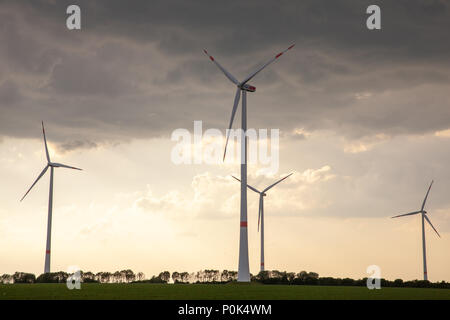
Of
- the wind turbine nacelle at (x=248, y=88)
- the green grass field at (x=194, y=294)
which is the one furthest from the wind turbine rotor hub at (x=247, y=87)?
the green grass field at (x=194, y=294)

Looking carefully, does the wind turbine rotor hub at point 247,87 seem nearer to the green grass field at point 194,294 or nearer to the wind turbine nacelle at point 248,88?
the wind turbine nacelle at point 248,88

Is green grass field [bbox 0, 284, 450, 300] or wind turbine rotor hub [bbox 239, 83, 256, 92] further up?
wind turbine rotor hub [bbox 239, 83, 256, 92]

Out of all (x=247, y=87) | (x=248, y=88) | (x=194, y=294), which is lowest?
(x=194, y=294)

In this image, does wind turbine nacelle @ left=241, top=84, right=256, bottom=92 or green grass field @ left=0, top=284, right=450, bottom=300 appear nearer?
green grass field @ left=0, top=284, right=450, bottom=300

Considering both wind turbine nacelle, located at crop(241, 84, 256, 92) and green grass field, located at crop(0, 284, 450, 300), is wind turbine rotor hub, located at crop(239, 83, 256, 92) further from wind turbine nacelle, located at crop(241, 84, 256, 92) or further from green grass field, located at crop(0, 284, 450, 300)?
green grass field, located at crop(0, 284, 450, 300)

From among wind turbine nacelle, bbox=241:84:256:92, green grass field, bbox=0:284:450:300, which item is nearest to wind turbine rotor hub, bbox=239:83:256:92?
wind turbine nacelle, bbox=241:84:256:92

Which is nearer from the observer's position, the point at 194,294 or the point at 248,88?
the point at 194,294

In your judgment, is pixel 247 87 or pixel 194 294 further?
pixel 247 87

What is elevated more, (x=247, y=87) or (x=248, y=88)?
(x=247, y=87)

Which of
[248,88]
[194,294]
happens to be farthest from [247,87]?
[194,294]

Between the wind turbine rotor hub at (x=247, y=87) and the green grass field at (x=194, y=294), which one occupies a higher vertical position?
the wind turbine rotor hub at (x=247, y=87)

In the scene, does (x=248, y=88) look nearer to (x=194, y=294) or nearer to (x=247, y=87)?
(x=247, y=87)
